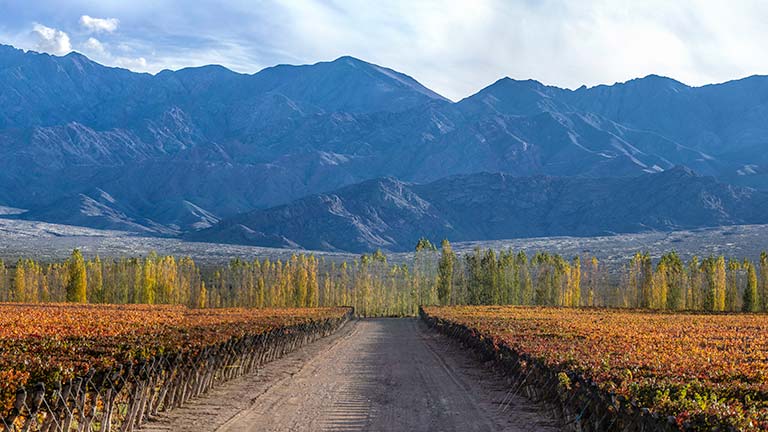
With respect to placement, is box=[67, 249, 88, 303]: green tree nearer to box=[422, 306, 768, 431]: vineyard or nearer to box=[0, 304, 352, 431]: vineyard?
box=[0, 304, 352, 431]: vineyard

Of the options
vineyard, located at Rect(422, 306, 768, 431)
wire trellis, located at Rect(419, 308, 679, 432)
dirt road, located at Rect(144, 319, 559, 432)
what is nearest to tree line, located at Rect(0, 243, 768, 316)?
dirt road, located at Rect(144, 319, 559, 432)

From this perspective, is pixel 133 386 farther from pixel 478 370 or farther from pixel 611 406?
pixel 478 370

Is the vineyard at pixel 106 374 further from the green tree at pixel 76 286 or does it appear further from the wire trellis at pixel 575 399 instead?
the green tree at pixel 76 286

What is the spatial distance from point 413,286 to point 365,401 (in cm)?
14269

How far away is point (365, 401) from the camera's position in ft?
88.1

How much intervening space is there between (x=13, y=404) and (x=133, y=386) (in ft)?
19.4

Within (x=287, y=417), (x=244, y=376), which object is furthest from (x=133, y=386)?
(x=244, y=376)

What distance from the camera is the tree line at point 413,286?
427 ft

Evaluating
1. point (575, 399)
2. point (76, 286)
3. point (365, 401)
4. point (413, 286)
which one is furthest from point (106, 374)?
point (413, 286)

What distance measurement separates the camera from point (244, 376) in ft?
113

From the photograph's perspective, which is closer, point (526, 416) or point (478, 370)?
point (526, 416)

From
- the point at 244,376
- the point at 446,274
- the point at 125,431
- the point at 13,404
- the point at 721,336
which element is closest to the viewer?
the point at 13,404

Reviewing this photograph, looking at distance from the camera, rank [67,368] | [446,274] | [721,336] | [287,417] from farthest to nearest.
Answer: [446,274] → [721,336] → [287,417] → [67,368]

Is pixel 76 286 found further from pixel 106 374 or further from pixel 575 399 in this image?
pixel 575 399
